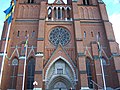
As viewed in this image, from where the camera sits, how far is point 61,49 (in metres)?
23.7

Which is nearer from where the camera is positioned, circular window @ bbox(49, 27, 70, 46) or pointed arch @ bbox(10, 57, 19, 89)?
pointed arch @ bbox(10, 57, 19, 89)

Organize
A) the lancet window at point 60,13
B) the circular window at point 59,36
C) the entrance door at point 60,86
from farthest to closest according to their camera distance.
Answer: the lancet window at point 60,13
the circular window at point 59,36
the entrance door at point 60,86

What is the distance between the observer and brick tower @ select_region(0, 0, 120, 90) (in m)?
21.4

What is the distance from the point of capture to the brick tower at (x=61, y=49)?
70.1 ft

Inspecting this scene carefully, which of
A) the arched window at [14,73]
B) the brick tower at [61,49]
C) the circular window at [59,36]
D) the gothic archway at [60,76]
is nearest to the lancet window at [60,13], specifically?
the brick tower at [61,49]

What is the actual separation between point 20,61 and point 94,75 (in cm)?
1145

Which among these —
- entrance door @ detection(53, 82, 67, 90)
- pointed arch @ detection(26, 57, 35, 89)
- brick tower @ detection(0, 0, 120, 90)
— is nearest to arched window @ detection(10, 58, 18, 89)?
brick tower @ detection(0, 0, 120, 90)

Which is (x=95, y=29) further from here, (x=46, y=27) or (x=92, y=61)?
(x=46, y=27)

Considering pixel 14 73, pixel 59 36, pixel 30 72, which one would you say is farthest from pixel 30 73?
pixel 59 36

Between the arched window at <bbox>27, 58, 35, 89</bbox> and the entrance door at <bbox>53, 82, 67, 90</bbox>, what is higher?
the arched window at <bbox>27, 58, 35, 89</bbox>

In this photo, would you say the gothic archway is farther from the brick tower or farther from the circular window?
the circular window

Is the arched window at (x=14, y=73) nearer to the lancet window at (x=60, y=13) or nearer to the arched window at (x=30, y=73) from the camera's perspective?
the arched window at (x=30, y=73)

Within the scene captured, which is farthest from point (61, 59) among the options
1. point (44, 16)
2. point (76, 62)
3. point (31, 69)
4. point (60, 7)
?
point (60, 7)

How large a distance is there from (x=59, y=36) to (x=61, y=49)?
3064 millimetres
